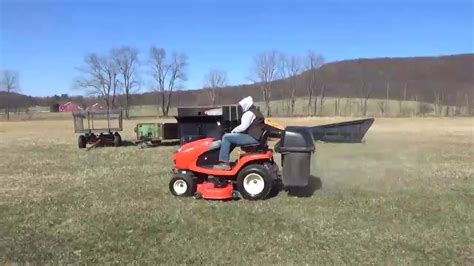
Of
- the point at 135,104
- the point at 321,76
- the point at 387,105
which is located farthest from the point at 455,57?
the point at 135,104

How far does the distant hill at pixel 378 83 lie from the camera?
393 ft

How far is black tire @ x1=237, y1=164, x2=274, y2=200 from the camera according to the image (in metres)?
9.78

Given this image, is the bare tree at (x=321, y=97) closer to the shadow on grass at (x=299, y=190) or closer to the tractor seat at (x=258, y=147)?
the shadow on grass at (x=299, y=190)

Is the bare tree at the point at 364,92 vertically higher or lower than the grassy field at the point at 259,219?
higher

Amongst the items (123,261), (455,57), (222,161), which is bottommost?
(123,261)

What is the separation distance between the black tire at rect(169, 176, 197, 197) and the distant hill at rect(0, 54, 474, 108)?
9565cm

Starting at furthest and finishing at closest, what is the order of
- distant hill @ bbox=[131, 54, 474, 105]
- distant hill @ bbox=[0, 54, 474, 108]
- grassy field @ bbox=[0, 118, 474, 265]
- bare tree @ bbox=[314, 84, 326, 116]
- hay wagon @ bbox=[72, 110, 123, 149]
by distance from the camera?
distant hill @ bbox=[131, 54, 474, 105], distant hill @ bbox=[0, 54, 474, 108], bare tree @ bbox=[314, 84, 326, 116], hay wagon @ bbox=[72, 110, 123, 149], grassy field @ bbox=[0, 118, 474, 265]

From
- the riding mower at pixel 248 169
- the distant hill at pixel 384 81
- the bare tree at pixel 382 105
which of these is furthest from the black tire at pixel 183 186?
the distant hill at pixel 384 81

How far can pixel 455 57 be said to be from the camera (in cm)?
16750

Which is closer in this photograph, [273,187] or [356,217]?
A: [356,217]

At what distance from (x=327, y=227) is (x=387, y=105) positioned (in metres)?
104

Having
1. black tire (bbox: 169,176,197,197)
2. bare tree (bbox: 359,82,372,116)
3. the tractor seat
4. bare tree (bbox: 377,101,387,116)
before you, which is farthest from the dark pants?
bare tree (bbox: 359,82,372,116)

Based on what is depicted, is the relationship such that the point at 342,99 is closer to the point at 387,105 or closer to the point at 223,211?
the point at 387,105

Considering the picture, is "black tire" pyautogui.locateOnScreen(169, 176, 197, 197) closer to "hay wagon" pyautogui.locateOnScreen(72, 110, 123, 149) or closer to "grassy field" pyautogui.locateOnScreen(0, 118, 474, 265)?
"grassy field" pyautogui.locateOnScreen(0, 118, 474, 265)
